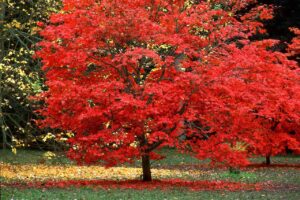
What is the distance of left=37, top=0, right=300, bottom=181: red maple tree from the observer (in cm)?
1836

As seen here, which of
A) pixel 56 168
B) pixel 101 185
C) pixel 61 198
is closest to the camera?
pixel 61 198

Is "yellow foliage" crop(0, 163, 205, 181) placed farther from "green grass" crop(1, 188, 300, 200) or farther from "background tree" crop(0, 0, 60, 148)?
"green grass" crop(1, 188, 300, 200)

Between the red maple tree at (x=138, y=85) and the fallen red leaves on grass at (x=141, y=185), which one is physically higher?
the red maple tree at (x=138, y=85)

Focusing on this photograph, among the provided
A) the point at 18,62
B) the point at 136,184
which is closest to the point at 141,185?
the point at 136,184

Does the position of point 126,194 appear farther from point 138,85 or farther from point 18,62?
point 18,62

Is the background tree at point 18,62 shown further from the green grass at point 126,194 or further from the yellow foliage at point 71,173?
the yellow foliage at point 71,173

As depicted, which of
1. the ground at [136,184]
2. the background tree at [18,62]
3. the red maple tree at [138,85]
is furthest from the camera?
the background tree at [18,62]

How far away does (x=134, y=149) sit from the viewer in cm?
1891

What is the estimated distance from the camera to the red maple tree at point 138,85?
18.4 m

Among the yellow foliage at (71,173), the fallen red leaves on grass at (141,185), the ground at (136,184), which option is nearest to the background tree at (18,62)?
the fallen red leaves on grass at (141,185)

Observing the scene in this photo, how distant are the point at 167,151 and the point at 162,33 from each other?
25.6 meters

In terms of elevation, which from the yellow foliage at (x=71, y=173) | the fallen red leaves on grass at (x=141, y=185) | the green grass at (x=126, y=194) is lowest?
the green grass at (x=126, y=194)

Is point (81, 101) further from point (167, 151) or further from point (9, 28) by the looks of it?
point (167, 151)

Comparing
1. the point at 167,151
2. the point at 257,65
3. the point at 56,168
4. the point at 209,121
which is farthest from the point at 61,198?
the point at 167,151
